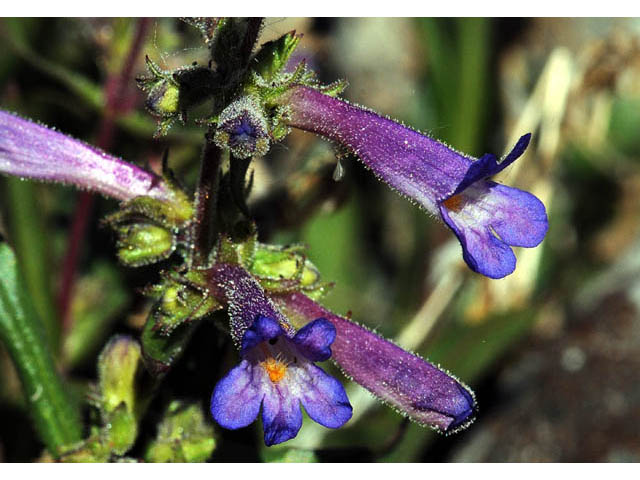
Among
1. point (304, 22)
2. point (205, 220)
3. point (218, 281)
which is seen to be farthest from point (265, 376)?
point (304, 22)

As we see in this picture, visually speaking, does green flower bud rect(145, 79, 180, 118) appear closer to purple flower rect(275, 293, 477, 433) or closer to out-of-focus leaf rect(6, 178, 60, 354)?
purple flower rect(275, 293, 477, 433)

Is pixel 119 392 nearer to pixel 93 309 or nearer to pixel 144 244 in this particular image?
pixel 144 244

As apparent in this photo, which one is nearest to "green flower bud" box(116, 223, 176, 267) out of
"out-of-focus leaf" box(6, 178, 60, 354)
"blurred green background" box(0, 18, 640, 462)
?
"blurred green background" box(0, 18, 640, 462)

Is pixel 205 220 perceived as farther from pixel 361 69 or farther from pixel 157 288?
pixel 361 69

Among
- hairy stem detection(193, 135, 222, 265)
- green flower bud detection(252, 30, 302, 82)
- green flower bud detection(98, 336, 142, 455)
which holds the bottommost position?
green flower bud detection(98, 336, 142, 455)

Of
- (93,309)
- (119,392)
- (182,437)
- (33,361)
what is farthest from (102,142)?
(182,437)
